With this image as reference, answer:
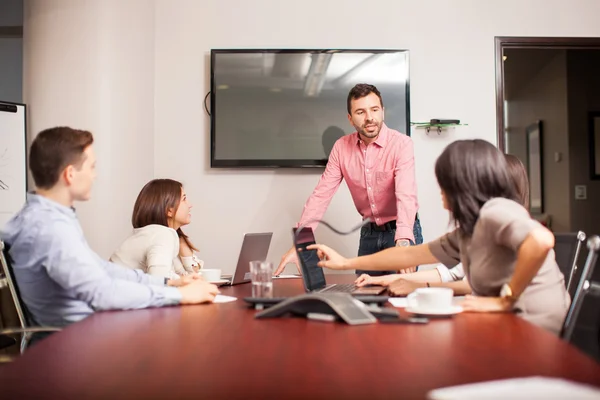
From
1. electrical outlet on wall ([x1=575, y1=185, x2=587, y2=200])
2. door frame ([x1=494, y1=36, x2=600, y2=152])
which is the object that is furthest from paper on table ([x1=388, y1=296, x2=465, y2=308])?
electrical outlet on wall ([x1=575, y1=185, x2=587, y2=200])

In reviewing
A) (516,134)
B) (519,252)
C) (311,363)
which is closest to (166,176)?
(519,252)

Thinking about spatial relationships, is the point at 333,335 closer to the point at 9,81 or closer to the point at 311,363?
the point at 311,363

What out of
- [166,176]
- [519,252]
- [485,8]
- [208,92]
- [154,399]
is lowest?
[154,399]

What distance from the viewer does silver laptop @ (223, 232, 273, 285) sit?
256 centimetres

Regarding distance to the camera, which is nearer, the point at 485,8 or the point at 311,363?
the point at 311,363

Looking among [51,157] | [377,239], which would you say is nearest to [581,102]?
[377,239]

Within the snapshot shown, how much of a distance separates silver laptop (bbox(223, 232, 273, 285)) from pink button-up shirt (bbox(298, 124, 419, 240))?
874 mm

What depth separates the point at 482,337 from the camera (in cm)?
139

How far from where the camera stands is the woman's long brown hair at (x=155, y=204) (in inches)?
113

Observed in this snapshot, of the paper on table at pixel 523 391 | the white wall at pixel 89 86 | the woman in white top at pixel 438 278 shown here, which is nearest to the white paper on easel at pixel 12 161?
the white wall at pixel 89 86

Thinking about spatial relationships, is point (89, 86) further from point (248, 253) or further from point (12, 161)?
point (248, 253)

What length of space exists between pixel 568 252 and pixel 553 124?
5049 millimetres

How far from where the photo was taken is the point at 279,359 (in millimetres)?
1207

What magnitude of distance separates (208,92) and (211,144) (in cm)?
35
